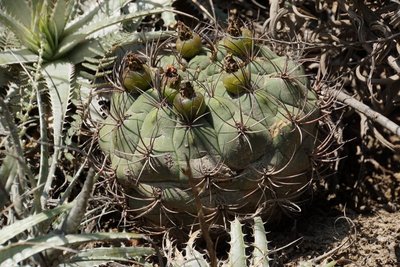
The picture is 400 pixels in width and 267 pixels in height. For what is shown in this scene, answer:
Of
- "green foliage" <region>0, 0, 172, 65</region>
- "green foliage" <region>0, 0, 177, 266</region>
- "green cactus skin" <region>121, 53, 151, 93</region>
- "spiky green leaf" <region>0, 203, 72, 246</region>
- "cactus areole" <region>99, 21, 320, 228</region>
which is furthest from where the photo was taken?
"green foliage" <region>0, 0, 172, 65</region>

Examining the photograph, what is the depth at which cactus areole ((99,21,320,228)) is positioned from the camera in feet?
7.54

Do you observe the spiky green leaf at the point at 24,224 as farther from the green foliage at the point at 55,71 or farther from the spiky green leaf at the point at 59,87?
the spiky green leaf at the point at 59,87

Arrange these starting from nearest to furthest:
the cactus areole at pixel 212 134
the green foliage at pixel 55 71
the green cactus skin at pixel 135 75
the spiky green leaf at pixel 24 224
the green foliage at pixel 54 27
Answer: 1. the spiky green leaf at pixel 24 224
2. the cactus areole at pixel 212 134
3. the green cactus skin at pixel 135 75
4. the green foliage at pixel 55 71
5. the green foliage at pixel 54 27

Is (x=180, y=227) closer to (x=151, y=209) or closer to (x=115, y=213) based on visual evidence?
(x=151, y=209)

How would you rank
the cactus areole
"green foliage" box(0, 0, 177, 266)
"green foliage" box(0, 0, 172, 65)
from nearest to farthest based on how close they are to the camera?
the cactus areole
"green foliage" box(0, 0, 177, 266)
"green foliage" box(0, 0, 172, 65)

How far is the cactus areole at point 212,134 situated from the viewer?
230 cm

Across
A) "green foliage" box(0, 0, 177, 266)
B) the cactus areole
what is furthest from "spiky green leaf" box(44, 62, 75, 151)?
the cactus areole

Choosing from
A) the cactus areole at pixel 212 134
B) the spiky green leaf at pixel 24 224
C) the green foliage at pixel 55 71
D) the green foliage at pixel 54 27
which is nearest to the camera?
the spiky green leaf at pixel 24 224

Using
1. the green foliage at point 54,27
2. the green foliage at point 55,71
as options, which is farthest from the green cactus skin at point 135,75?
the green foliage at point 54,27

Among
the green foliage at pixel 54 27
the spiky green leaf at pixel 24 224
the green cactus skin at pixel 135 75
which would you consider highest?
the green foliage at pixel 54 27

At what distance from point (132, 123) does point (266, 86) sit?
438 mm

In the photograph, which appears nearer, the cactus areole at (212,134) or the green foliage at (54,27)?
the cactus areole at (212,134)

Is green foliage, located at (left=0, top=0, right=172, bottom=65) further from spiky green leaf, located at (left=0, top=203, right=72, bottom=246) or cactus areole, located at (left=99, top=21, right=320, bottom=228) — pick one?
spiky green leaf, located at (left=0, top=203, right=72, bottom=246)

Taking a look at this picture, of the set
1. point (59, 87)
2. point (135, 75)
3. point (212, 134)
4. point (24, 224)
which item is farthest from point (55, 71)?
point (24, 224)
